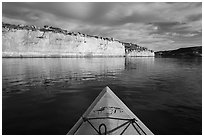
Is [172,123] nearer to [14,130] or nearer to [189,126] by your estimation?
[189,126]

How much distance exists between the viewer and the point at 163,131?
587 centimetres

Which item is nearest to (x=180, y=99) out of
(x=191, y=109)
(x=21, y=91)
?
(x=191, y=109)

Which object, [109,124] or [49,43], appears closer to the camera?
[109,124]

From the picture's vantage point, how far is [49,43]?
262ft

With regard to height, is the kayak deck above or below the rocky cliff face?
below

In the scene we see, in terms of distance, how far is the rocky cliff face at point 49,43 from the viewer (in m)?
70.0

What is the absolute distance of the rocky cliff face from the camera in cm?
7000

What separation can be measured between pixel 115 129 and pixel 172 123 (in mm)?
3465

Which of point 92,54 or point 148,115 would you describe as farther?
point 92,54

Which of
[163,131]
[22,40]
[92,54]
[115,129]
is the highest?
[22,40]

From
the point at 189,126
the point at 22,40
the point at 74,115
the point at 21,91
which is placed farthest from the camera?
the point at 22,40

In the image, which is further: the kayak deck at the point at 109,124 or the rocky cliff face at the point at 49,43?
the rocky cliff face at the point at 49,43

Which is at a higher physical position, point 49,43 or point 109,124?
point 49,43

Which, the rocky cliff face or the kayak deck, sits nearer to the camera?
the kayak deck
